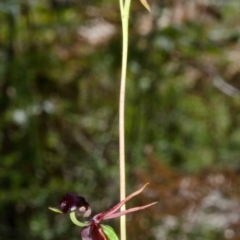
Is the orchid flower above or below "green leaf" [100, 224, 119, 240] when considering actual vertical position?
above

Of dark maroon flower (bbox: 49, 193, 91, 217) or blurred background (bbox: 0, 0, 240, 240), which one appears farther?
blurred background (bbox: 0, 0, 240, 240)

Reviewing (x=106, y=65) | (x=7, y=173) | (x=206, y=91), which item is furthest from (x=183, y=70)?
(x=7, y=173)

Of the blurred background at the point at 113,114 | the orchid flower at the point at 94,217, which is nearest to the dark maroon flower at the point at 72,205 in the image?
the orchid flower at the point at 94,217

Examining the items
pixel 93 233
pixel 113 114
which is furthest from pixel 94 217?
pixel 113 114

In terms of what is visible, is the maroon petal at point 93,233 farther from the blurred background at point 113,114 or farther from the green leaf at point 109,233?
the blurred background at point 113,114

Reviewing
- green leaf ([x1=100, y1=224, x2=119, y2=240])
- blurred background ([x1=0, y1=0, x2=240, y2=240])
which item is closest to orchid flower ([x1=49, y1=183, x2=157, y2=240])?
green leaf ([x1=100, y1=224, x2=119, y2=240])

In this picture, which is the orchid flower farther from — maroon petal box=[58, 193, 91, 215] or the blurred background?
the blurred background

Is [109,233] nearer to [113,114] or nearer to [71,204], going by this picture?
[71,204]
